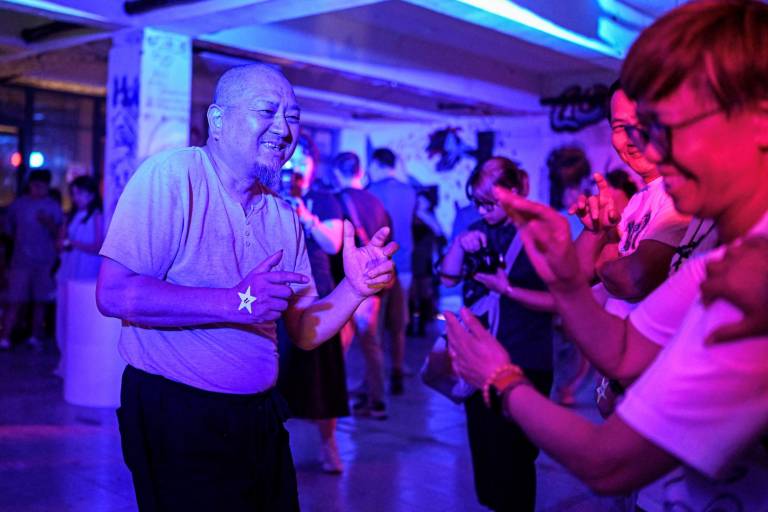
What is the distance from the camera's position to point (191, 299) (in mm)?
1851

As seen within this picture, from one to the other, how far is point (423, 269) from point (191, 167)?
25.2 ft

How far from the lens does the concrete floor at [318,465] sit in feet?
13.2

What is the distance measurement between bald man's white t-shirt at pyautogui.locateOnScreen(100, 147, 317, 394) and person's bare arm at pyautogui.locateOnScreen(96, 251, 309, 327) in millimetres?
73

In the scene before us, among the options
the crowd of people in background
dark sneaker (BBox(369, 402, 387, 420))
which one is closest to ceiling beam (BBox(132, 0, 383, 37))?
the crowd of people in background

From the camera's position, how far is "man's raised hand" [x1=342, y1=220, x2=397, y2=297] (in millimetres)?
2158

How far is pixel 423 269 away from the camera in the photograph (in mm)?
9648

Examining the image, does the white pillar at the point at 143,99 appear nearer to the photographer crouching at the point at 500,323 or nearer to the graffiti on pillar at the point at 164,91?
the graffiti on pillar at the point at 164,91

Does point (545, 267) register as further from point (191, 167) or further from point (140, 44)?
point (140, 44)

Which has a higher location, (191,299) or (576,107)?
(576,107)

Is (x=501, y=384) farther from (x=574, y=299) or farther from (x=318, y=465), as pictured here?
(x=318, y=465)

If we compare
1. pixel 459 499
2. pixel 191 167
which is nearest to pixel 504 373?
pixel 191 167

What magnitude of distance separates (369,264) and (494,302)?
1.34 m

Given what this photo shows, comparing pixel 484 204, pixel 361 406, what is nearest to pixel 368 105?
pixel 361 406

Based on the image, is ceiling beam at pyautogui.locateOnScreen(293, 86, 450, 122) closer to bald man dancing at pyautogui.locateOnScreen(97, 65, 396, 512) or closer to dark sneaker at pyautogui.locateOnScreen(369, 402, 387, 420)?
dark sneaker at pyautogui.locateOnScreen(369, 402, 387, 420)
